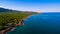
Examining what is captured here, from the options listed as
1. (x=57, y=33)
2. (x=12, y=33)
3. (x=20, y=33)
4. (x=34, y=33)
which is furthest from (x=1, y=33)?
(x=57, y=33)

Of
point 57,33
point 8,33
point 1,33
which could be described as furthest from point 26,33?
point 57,33

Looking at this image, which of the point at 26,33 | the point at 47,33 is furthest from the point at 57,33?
the point at 26,33

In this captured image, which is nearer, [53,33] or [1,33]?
[1,33]

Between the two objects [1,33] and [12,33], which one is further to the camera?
[12,33]

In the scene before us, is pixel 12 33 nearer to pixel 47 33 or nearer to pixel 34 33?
pixel 34 33

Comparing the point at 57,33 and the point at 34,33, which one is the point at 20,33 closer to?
the point at 34,33

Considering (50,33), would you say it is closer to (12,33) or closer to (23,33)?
(23,33)

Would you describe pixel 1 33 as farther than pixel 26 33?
No
